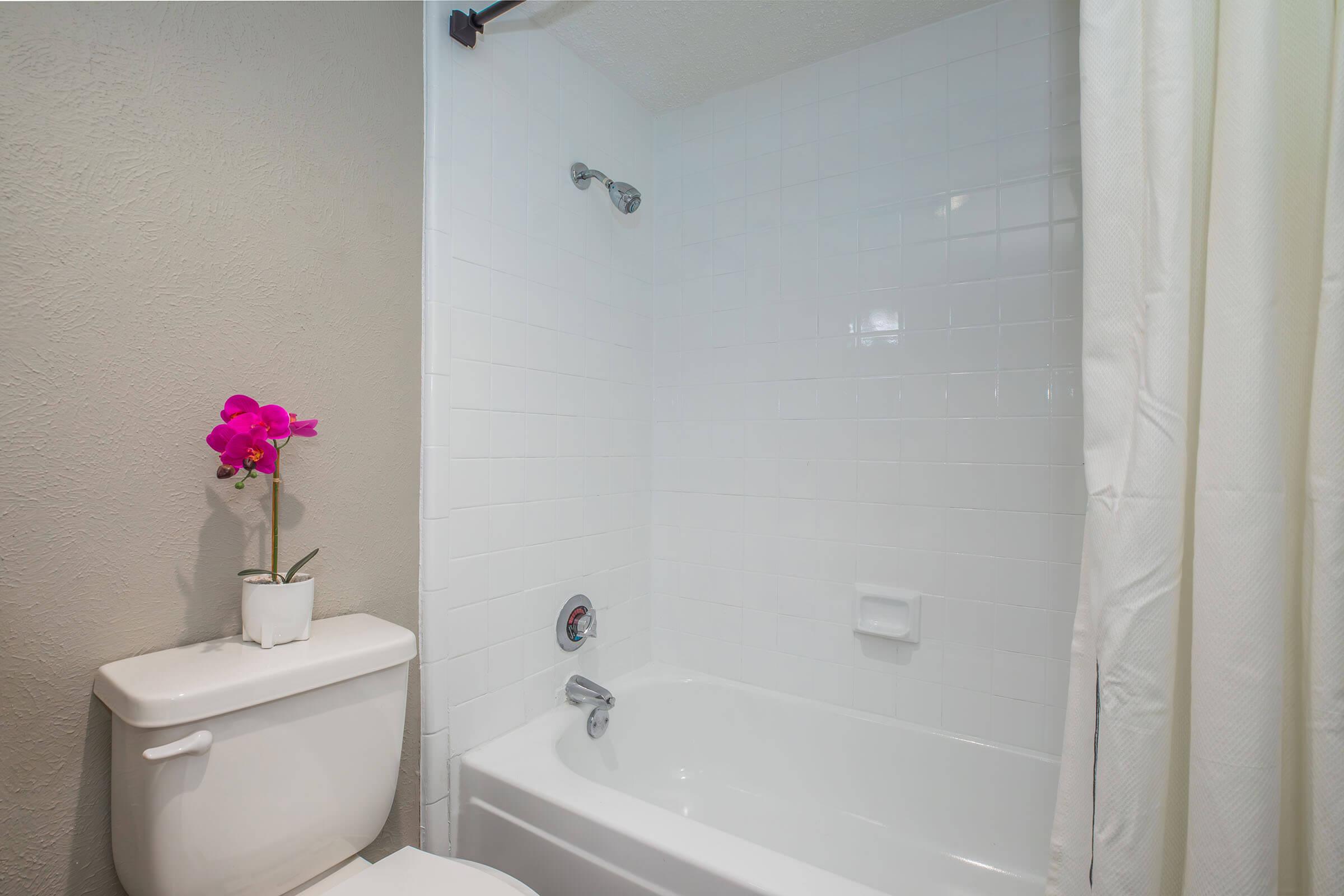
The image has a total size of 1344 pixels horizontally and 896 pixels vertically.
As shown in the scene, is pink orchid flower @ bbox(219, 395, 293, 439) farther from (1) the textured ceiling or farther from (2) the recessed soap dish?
(2) the recessed soap dish

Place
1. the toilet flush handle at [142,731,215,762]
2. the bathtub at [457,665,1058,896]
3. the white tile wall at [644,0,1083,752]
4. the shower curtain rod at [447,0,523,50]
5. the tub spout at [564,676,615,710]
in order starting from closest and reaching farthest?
the toilet flush handle at [142,731,215,762], the bathtub at [457,665,1058,896], the shower curtain rod at [447,0,523,50], the white tile wall at [644,0,1083,752], the tub spout at [564,676,615,710]

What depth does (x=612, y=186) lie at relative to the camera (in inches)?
70.3

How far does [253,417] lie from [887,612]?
Result: 1.51 meters

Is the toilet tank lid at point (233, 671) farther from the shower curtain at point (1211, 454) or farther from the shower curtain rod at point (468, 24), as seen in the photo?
the shower curtain rod at point (468, 24)

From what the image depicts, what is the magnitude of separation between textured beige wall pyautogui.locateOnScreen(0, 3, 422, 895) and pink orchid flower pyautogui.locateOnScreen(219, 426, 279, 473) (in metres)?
0.11

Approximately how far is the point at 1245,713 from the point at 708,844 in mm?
808

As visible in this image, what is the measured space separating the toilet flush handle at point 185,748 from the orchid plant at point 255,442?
244mm

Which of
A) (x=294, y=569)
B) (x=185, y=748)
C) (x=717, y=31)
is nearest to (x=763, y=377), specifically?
(x=717, y=31)

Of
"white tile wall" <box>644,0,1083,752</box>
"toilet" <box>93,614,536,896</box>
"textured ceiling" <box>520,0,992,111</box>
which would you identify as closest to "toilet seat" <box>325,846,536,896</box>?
"toilet" <box>93,614,536,896</box>

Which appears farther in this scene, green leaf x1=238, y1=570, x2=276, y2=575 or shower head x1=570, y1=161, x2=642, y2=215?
shower head x1=570, y1=161, x2=642, y2=215

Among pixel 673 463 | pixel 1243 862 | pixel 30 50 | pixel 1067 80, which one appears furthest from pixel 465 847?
pixel 1067 80

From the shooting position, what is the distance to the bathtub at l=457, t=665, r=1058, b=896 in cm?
117

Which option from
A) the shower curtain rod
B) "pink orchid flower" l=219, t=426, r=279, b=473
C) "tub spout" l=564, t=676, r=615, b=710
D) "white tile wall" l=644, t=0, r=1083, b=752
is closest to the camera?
"pink orchid flower" l=219, t=426, r=279, b=473

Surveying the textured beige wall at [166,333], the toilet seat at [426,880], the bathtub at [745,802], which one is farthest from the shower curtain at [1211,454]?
the textured beige wall at [166,333]
